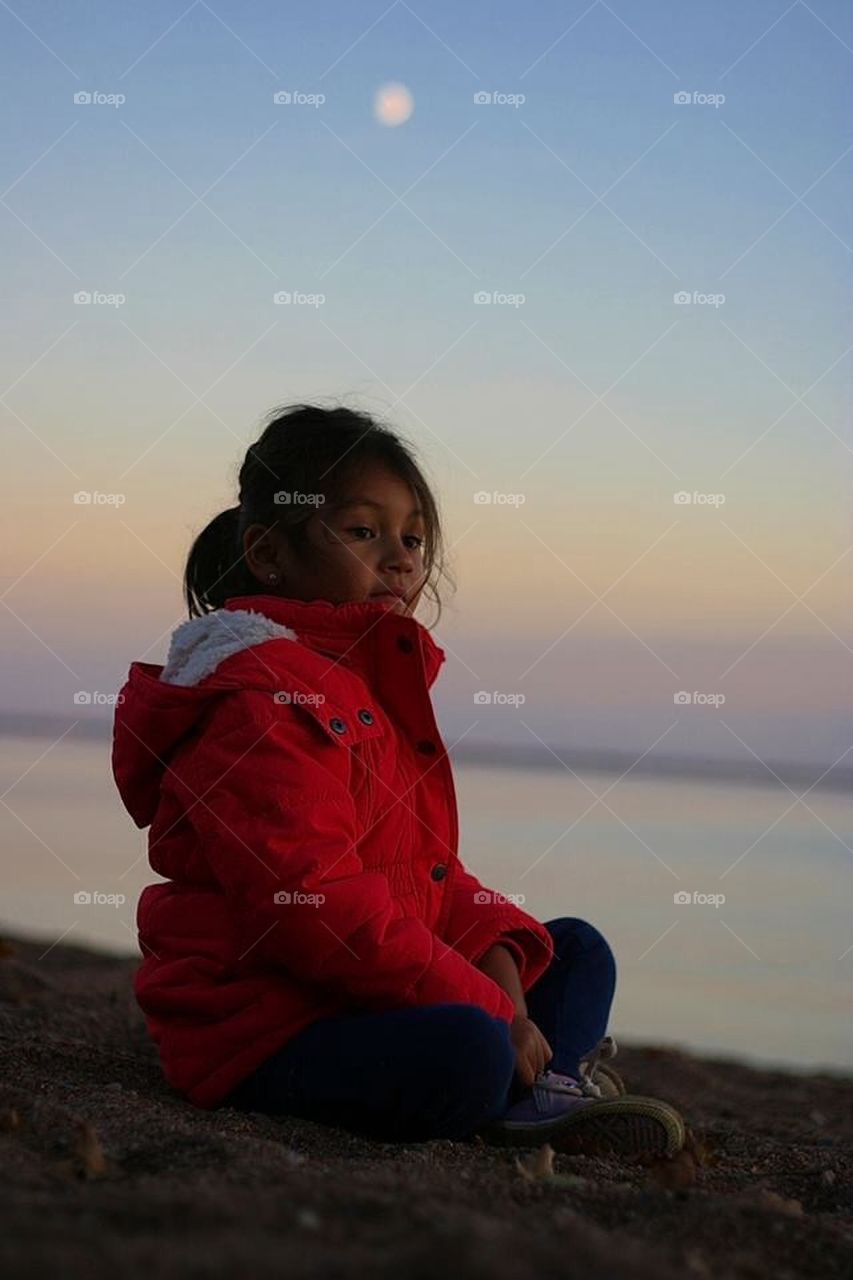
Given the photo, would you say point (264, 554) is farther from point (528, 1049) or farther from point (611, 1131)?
point (611, 1131)

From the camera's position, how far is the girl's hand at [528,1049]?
3.48 meters

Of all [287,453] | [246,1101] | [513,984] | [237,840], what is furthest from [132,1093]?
[287,453]

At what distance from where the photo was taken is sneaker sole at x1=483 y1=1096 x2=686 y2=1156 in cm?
334

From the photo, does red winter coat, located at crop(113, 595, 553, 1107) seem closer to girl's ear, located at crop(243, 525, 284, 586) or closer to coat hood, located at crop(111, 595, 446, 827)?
coat hood, located at crop(111, 595, 446, 827)

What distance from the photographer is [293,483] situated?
12.9 ft

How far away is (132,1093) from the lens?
11.1 feet

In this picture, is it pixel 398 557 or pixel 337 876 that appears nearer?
pixel 337 876

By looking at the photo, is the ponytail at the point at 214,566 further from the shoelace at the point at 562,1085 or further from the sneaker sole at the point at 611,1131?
the sneaker sole at the point at 611,1131

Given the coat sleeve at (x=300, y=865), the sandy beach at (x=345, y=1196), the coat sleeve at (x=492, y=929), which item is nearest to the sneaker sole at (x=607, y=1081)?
the sandy beach at (x=345, y=1196)

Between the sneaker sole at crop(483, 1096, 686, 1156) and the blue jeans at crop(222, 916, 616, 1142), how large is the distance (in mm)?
Answer: 96

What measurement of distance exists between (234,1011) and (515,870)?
16.5 ft

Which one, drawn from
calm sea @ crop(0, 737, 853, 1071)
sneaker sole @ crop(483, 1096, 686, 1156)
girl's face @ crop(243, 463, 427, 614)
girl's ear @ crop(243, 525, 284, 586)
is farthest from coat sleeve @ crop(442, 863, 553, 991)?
calm sea @ crop(0, 737, 853, 1071)

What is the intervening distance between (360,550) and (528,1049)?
1253mm

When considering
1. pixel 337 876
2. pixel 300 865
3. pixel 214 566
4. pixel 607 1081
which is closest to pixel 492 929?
pixel 607 1081
